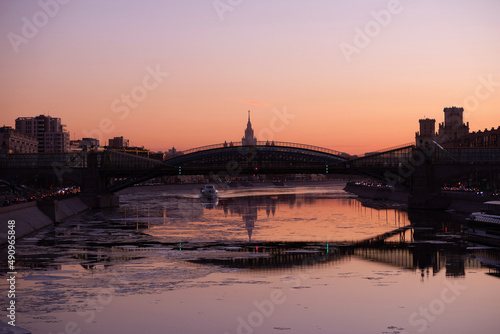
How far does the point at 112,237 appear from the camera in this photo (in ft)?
211

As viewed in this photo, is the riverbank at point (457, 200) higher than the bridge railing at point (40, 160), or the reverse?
the bridge railing at point (40, 160)

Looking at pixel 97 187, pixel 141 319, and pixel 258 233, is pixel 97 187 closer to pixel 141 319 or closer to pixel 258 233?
pixel 258 233

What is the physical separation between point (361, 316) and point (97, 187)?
94.5 m

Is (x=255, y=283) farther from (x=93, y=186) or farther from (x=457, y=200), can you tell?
(x=93, y=186)

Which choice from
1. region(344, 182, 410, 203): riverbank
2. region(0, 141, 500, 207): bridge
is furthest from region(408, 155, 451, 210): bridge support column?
region(344, 182, 410, 203): riverbank

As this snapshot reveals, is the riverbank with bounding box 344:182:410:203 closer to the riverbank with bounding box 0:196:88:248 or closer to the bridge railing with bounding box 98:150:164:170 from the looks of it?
the bridge railing with bounding box 98:150:164:170

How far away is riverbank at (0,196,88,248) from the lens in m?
60.4

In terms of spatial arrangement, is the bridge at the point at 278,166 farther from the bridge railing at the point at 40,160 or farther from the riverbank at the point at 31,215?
the riverbank at the point at 31,215

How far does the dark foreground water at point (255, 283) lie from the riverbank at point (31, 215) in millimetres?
1984

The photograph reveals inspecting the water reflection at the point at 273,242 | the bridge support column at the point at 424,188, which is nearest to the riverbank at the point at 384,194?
the bridge support column at the point at 424,188

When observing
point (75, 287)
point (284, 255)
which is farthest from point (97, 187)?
point (75, 287)

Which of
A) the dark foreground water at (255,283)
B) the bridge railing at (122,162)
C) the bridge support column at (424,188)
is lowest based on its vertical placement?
the dark foreground water at (255,283)

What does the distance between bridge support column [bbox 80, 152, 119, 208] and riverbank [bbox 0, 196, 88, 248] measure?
22.9 m

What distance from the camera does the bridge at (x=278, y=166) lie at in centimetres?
10719
